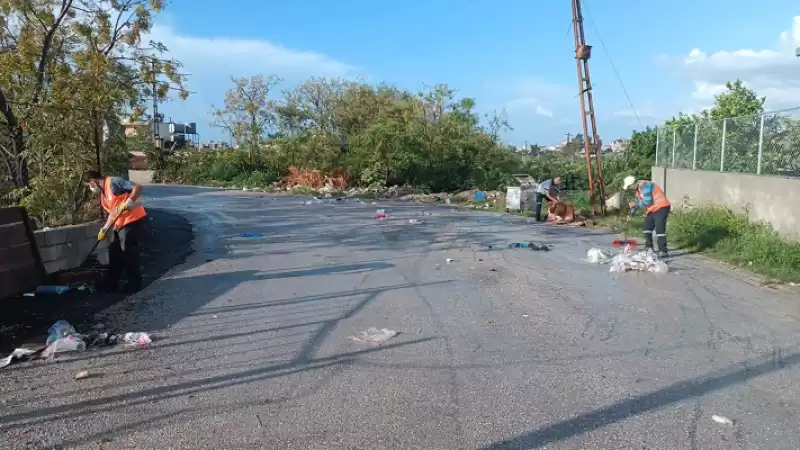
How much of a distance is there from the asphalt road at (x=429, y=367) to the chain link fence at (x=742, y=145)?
153 inches

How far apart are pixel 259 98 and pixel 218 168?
18.6ft

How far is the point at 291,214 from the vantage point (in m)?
20.4

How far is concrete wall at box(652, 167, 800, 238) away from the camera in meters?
11.4

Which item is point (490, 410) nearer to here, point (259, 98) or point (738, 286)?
point (738, 286)

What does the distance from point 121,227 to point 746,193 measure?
37.9 ft

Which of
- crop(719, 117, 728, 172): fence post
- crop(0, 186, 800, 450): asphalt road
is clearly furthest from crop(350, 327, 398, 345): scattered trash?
crop(719, 117, 728, 172): fence post

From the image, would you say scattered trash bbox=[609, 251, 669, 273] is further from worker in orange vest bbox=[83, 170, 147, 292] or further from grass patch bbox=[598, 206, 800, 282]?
worker in orange vest bbox=[83, 170, 147, 292]

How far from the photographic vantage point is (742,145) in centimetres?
1420

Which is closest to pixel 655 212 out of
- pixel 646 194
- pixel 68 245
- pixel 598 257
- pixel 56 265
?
pixel 646 194

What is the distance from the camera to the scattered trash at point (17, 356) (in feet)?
17.6

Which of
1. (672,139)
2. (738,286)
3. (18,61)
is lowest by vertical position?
(738,286)

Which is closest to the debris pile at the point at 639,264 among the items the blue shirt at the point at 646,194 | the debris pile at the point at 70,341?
the blue shirt at the point at 646,194

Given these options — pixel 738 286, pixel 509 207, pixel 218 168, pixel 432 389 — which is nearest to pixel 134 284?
pixel 432 389

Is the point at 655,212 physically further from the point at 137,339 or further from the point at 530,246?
the point at 137,339
